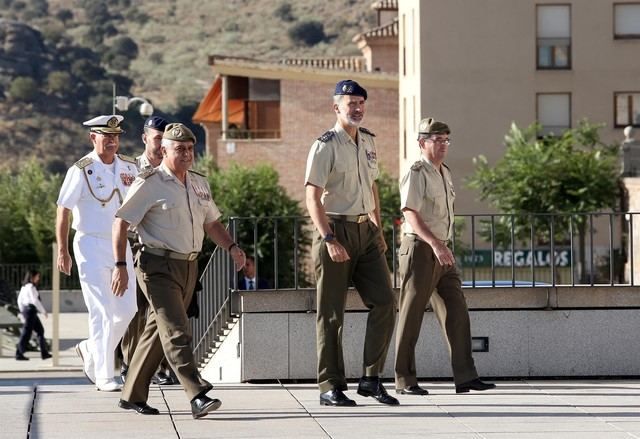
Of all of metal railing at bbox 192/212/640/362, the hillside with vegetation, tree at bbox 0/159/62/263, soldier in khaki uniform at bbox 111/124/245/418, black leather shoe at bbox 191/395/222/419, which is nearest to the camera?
black leather shoe at bbox 191/395/222/419

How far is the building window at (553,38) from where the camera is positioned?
54438 mm

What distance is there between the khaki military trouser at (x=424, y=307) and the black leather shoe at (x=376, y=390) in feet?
1.91

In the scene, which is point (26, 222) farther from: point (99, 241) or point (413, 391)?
point (413, 391)

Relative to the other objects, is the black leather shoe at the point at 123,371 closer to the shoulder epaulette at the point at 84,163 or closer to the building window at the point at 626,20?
the shoulder epaulette at the point at 84,163

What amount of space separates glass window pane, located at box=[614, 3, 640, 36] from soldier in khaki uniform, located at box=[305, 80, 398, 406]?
4511cm

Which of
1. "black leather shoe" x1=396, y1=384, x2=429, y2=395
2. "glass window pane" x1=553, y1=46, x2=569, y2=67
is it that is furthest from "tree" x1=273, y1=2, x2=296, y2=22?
"black leather shoe" x1=396, y1=384, x2=429, y2=395

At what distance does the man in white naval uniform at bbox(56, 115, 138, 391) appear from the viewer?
37.6 ft

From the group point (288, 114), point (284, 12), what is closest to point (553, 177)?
point (288, 114)

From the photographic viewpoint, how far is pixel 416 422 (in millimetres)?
9906

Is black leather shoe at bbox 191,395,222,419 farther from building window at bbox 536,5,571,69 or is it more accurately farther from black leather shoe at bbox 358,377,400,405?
building window at bbox 536,5,571,69

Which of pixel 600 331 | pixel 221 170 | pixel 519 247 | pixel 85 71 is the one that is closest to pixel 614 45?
pixel 519 247

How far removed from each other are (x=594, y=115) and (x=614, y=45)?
2.44 metres

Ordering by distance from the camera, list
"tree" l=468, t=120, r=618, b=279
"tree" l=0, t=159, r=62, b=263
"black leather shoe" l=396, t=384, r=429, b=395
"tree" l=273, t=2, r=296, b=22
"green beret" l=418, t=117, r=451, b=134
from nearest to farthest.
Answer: "green beret" l=418, t=117, r=451, b=134 → "black leather shoe" l=396, t=384, r=429, b=395 → "tree" l=468, t=120, r=618, b=279 → "tree" l=0, t=159, r=62, b=263 → "tree" l=273, t=2, r=296, b=22

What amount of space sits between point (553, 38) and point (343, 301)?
4490 cm
